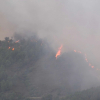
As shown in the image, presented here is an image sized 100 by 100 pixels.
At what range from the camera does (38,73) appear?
1841 centimetres

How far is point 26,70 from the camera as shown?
1858 cm

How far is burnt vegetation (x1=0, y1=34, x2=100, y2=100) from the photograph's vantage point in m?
15.1

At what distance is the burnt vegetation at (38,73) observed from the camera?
49.7 ft

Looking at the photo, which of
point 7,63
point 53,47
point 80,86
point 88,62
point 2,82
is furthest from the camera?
point 53,47

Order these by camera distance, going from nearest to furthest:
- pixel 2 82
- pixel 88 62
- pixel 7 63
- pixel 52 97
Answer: pixel 52 97, pixel 2 82, pixel 7 63, pixel 88 62

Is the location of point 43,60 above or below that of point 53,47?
below

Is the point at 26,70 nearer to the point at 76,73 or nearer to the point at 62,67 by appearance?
the point at 62,67

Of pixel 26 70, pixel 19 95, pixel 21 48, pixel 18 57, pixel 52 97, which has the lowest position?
pixel 52 97

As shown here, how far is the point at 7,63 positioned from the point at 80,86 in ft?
22.0

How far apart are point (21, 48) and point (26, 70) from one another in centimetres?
324

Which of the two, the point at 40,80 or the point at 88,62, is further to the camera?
the point at 88,62

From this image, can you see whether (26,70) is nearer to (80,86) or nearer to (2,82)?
(2,82)

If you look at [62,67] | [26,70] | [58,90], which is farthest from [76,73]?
[26,70]

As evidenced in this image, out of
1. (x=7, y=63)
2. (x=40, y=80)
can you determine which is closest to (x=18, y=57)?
(x=7, y=63)
